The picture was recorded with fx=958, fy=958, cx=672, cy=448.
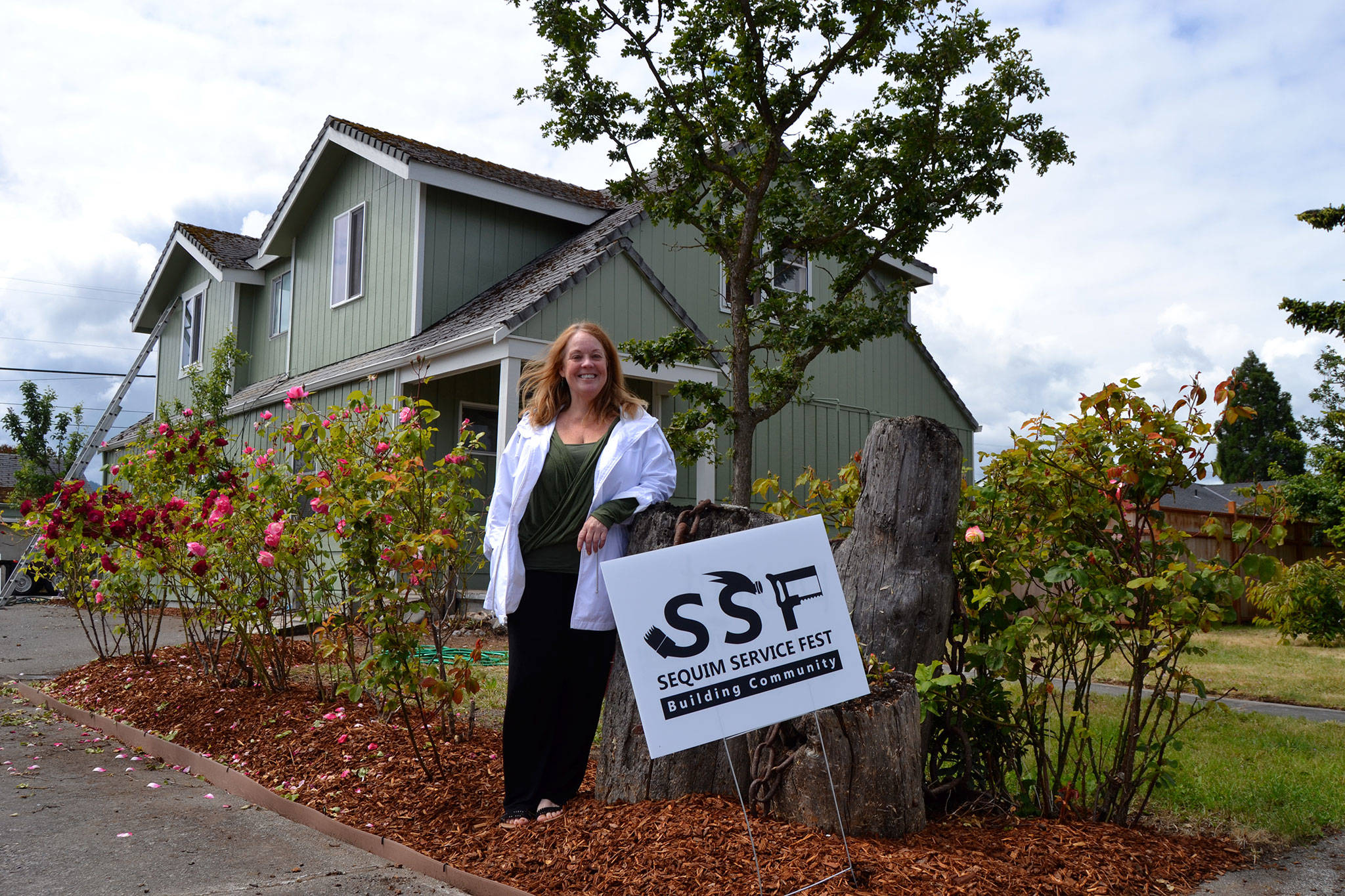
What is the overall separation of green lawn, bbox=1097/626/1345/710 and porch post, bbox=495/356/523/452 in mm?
6532

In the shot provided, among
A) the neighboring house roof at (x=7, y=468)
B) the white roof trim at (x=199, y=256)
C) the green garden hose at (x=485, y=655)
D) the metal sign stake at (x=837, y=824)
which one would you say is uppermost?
the white roof trim at (x=199, y=256)

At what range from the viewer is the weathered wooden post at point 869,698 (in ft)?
10.0

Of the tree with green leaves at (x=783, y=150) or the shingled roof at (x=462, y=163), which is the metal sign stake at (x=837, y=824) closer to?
the tree with green leaves at (x=783, y=150)

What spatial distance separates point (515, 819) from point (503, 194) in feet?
35.8

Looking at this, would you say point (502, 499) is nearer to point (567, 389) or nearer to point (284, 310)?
point (567, 389)

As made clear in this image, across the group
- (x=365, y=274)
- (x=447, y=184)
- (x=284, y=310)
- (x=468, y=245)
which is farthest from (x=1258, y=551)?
(x=284, y=310)

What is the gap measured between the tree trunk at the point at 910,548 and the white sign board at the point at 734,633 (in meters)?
0.39

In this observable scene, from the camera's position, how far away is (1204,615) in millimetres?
3129

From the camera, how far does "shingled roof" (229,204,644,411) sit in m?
11.3

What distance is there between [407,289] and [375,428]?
328 inches

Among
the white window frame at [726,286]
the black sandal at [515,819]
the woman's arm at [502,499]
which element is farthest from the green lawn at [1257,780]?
the white window frame at [726,286]

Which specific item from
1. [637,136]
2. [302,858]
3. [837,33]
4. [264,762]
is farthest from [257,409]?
[302,858]

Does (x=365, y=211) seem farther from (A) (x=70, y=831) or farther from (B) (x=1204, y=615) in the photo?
(B) (x=1204, y=615)

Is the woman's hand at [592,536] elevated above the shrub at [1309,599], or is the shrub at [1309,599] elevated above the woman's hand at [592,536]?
the woman's hand at [592,536]
